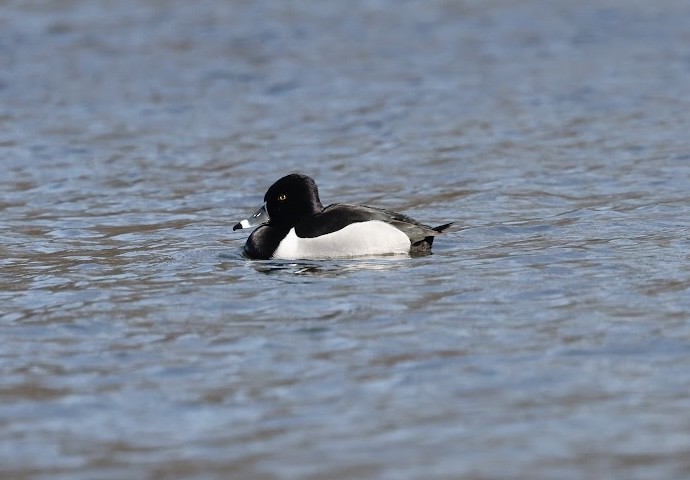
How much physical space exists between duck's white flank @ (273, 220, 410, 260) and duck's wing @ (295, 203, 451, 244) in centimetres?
3

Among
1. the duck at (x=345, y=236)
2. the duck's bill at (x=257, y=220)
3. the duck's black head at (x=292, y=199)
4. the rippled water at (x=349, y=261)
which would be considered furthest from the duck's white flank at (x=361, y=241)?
the duck's bill at (x=257, y=220)

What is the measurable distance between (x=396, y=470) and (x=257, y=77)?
17.1m

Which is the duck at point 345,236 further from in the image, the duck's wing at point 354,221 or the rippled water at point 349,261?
the rippled water at point 349,261

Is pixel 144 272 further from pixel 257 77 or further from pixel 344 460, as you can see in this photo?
pixel 257 77

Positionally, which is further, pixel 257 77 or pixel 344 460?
A: pixel 257 77

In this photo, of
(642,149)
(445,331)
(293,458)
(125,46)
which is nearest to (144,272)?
(445,331)

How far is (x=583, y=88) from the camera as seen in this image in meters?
21.3

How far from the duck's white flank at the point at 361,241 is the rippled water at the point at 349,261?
22 cm

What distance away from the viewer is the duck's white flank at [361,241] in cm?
1126

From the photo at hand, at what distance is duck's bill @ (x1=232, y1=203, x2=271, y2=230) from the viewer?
11.9m

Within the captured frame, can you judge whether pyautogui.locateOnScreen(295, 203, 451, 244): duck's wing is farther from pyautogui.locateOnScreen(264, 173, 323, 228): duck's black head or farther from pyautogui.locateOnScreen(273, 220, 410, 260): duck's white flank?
pyautogui.locateOnScreen(264, 173, 323, 228): duck's black head

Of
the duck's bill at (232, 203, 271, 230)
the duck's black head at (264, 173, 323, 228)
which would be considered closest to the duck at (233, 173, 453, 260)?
the duck's black head at (264, 173, 323, 228)

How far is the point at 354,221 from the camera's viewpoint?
1126 cm

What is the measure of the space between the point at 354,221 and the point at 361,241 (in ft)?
0.54
